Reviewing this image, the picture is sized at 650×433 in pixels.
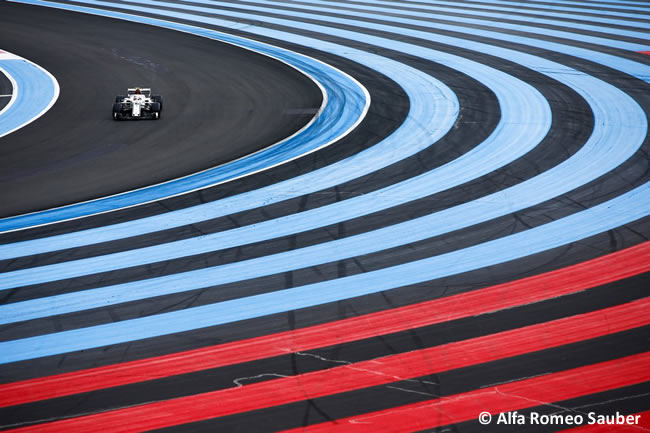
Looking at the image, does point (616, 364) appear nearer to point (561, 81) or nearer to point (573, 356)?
point (573, 356)

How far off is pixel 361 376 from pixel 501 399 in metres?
0.97

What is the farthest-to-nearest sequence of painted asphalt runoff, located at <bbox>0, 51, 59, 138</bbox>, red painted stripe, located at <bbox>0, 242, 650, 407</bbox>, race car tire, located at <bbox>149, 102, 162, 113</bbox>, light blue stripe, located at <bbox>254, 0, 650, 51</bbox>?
light blue stripe, located at <bbox>254, 0, 650, 51</bbox>
painted asphalt runoff, located at <bbox>0, 51, 59, 138</bbox>
race car tire, located at <bbox>149, 102, 162, 113</bbox>
red painted stripe, located at <bbox>0, 242, 650, 407</bbox>

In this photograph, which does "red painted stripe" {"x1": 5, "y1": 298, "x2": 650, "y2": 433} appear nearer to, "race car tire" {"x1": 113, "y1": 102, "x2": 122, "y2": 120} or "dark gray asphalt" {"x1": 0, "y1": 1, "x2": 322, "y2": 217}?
"dark gray asphalt" {"x1": 0, "y1": 1, "x2": 322, "y2": 217}

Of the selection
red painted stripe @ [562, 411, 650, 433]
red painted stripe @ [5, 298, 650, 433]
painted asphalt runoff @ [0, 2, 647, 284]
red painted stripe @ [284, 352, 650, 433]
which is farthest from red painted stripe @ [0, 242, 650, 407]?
red painted stripe @ [562, 411, 650, 433]

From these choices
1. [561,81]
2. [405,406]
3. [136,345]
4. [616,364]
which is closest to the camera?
[405,406]

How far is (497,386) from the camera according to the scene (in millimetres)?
4980

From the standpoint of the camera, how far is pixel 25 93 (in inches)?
508

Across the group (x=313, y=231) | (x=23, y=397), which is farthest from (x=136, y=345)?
(x=313, y=231)

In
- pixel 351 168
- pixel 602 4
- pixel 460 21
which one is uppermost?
pixel 602 4

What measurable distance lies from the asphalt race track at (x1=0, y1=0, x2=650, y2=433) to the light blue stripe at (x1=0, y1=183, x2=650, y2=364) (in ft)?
0.08

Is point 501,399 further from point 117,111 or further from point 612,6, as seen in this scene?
point 612,6

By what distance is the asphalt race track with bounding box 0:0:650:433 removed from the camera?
16.2 feet

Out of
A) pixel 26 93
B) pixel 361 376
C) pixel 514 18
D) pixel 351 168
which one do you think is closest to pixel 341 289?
pixel 361 376

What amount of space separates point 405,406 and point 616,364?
162 centimetres
